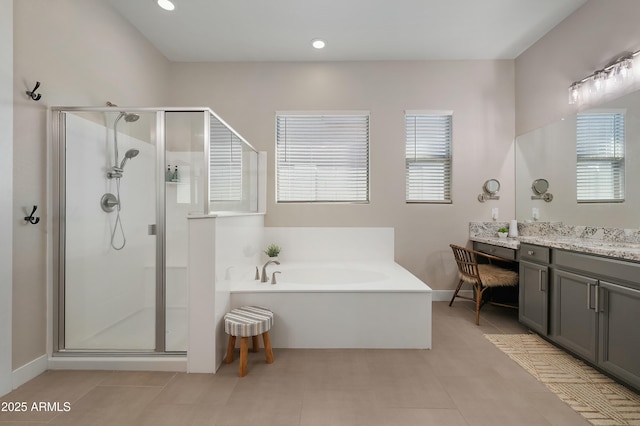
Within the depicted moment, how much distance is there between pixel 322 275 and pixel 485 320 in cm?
173

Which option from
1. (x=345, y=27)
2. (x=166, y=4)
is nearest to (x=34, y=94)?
(x=166, y=4)

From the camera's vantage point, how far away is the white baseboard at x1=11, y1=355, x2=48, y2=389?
5.71 ft

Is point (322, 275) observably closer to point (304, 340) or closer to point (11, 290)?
point (304, 340)

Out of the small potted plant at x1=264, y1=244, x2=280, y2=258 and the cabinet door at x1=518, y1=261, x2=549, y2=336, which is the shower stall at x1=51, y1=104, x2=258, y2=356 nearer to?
the small potted plant at x1=264, y1=244, x2=280, y2=258

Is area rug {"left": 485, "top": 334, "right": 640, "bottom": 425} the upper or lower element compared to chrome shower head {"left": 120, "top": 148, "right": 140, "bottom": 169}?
lower

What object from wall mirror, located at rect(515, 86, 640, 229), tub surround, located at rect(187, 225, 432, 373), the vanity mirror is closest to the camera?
tub surround, located at rect(187, 225, 432, 373)

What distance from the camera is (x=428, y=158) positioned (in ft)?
11.5

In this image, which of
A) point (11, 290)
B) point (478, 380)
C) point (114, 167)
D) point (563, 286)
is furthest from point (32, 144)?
point (563, 286)

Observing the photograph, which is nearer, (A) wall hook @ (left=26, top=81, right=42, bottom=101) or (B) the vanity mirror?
(A) wall hook @ (left=26, top=81, right=42, bottom=101)

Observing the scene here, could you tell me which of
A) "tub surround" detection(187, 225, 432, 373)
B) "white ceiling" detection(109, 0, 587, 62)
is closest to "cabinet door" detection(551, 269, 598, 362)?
"tub surround" detection(187, 225, 432, 373)

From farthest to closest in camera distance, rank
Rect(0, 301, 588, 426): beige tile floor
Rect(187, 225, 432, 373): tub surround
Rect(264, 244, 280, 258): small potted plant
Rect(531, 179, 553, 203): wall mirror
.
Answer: Rect(264, 244, 280, 258): small potted plant → Rect(531, 179, 553, 203): wall mirror → Rect(187, 225, 432, 373): tub surround → Rect(0, 301, 588, 426): beige tile floor

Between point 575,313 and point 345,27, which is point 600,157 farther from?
point 345,27

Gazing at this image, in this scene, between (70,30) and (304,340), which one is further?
(304,340)

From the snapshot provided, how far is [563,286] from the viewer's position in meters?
2.15
